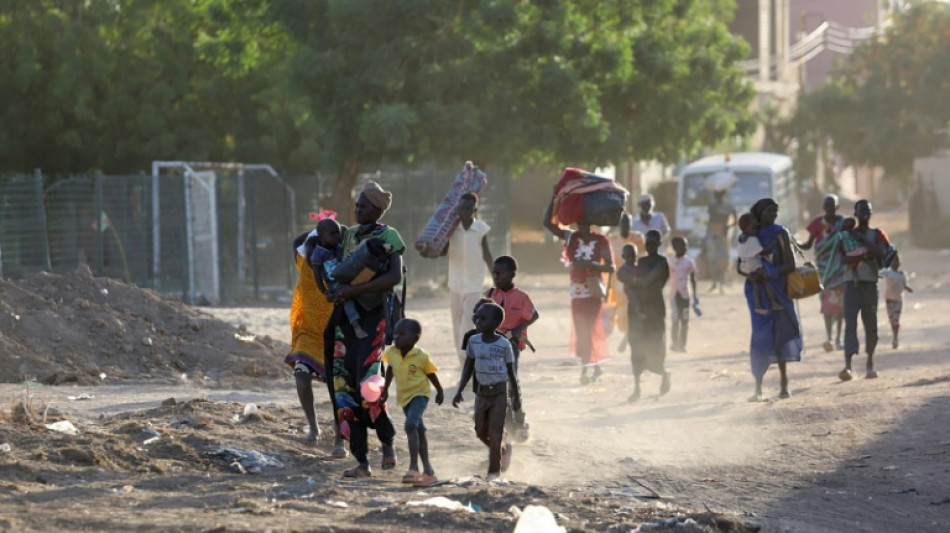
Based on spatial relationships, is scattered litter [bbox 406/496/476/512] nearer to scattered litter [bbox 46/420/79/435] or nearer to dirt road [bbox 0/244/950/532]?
dirt road [bbox 0/244/950/532]

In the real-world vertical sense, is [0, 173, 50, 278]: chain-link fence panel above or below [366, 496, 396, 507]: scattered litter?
above

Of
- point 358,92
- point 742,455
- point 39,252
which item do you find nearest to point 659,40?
point 358,92

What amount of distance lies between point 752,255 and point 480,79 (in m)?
14.6

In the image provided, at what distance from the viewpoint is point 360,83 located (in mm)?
25391

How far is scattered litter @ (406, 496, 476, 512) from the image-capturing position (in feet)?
23.0

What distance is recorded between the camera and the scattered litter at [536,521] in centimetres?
635

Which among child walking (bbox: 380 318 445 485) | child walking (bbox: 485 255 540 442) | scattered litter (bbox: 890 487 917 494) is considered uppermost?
child walking (bbox: 485 255 540 442)

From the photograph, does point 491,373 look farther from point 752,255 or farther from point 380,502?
point 752,255

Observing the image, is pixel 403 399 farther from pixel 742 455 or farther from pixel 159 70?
pixel 159 70

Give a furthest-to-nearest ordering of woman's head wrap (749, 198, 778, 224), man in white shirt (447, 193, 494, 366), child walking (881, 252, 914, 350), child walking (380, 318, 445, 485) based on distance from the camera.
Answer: child walking (881, 252, 914, 350), man in white shirt (447, 193, 494, 366), woman's head wrap (749, 198, 778, 224), child walking (380, 318, 445, 485)

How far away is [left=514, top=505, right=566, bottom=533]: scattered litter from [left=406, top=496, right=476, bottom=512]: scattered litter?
1.61 feet

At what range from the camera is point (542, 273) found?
3394 centimetres

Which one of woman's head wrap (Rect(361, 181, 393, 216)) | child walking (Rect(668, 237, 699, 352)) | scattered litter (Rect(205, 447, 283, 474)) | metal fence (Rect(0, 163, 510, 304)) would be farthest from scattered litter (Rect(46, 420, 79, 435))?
metal fence (Rect(0, 163, 510, 304))

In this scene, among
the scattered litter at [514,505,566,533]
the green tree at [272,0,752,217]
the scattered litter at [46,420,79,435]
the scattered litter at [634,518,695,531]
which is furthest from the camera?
the green tree at [272,0,752,217]
